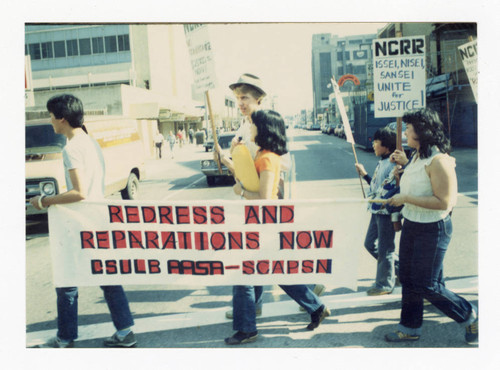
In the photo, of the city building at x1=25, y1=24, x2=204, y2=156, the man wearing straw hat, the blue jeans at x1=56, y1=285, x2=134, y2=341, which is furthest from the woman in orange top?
the city building at x1=25, y1=24, x2=204, y2=156

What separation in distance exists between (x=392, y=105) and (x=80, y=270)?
132 inches

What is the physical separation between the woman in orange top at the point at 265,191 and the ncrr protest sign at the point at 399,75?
140cm

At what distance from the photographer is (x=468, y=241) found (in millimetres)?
6320

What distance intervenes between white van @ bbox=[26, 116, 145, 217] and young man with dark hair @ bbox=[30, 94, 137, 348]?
4362 mm

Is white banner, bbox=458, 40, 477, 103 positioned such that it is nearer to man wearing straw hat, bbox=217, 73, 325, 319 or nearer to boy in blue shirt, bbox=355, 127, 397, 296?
boy in blue shirt, bbox=355, 127, 397, 296

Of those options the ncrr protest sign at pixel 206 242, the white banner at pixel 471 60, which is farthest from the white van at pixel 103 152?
the white banner at pixel 471 60

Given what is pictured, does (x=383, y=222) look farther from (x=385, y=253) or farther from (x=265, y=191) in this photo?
(x=265, y=191)

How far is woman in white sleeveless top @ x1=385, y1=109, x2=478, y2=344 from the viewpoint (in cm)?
329

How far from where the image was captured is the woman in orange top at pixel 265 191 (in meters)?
3.54

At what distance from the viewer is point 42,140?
8.35 metres

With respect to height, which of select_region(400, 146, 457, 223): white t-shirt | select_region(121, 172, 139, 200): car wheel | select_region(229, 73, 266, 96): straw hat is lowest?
select_region(121, 172, 139, 200): car wheel

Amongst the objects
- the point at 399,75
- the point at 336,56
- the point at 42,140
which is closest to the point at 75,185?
the point at 399,75

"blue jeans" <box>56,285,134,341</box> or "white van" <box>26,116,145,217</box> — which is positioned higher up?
"white van" <box>26,116,145,217</box>

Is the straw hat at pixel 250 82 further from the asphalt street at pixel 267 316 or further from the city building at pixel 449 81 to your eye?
the city building at pixel 449 81
